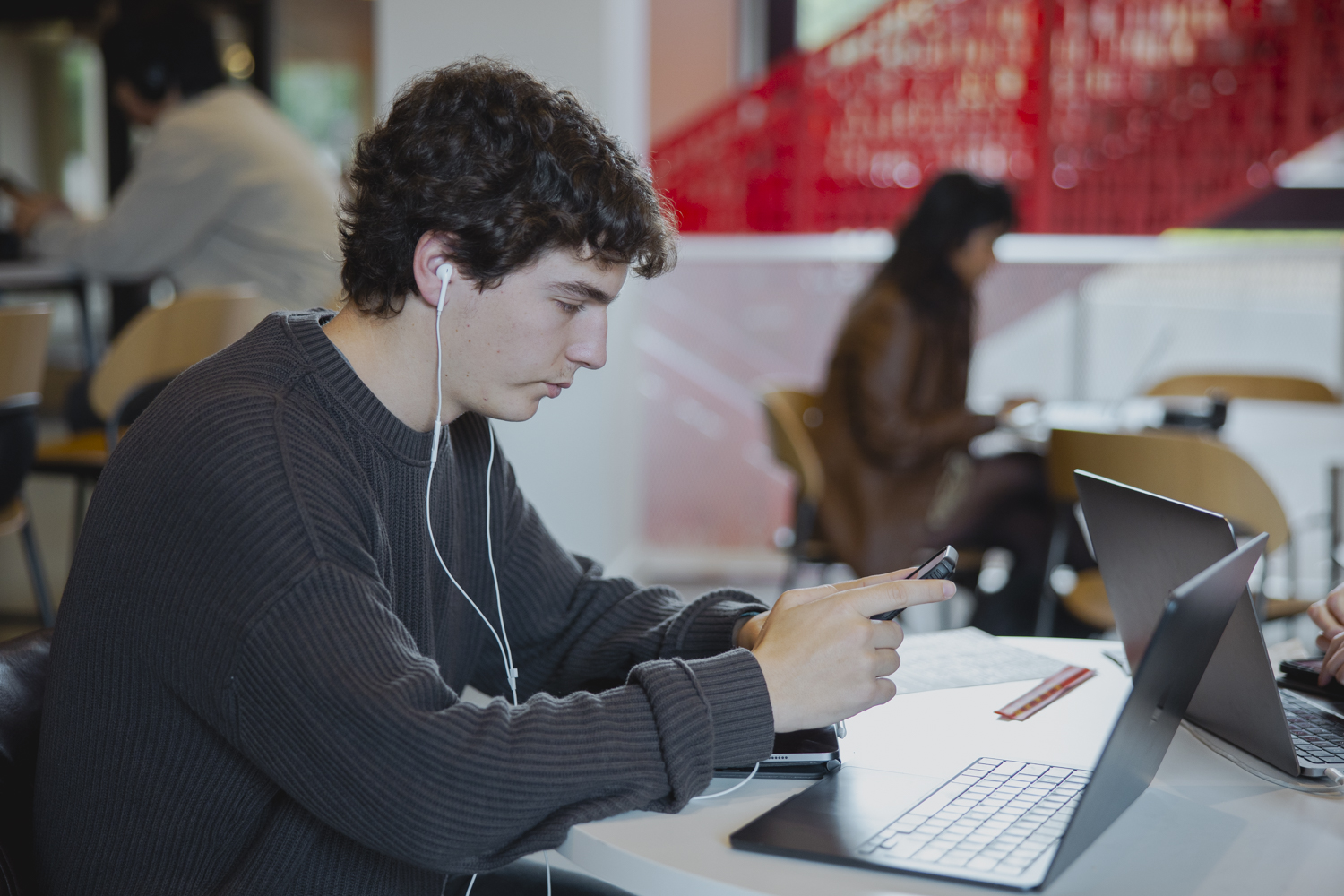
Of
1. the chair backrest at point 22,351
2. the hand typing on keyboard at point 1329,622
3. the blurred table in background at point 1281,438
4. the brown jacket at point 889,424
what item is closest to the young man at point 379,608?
the hand typing on keyboard at point 1329,622

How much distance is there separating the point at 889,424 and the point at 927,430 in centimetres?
10

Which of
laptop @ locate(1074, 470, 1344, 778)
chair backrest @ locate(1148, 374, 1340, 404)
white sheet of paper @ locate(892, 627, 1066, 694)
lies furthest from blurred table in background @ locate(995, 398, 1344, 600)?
laptop @ locate(1074, 470, 1344, 778)

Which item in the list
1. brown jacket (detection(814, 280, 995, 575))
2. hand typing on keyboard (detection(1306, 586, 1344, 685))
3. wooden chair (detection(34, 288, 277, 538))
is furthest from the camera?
brown jacket (detection(814, 280, 995, 575))

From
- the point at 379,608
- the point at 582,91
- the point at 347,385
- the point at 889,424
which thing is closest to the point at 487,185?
the point at 347,385

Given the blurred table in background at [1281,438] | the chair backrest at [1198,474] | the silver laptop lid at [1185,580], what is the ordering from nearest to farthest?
the silver laptop lid at [1185,580]
the chair backrest at [1198,474]
the blurred table in background at [1281,438]

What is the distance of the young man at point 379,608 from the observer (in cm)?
84

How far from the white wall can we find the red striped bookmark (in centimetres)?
250

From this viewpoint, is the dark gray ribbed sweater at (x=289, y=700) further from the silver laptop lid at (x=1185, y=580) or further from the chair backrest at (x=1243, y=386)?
the chair backrest at (x=1243, y=386)

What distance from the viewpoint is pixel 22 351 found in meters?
2.40

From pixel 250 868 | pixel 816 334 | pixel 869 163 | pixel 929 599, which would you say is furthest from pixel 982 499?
pixel 250 868

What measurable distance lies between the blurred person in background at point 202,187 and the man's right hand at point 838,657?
2065mm

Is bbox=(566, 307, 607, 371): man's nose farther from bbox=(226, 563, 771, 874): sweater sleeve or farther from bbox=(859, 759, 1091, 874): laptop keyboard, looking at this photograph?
bbox=(859, 759, 1091, 874): laptop keyboard

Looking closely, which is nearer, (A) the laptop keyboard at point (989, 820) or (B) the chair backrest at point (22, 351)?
(A) the laptop keyboard at point (989, 820)

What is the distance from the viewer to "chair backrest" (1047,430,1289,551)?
Result: 7.47ft
